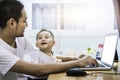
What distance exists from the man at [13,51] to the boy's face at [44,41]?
0.50 m

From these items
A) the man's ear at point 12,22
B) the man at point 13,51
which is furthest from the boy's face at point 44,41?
the man's ear at point 12,22

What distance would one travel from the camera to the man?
151 centimetres

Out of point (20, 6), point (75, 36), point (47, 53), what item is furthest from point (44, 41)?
point (75, 36)

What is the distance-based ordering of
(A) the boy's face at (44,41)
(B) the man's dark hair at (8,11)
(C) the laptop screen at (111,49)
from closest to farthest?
1. (B) the man's dark hair at (8,11)
2. (C) the laptop screen at (111,49)
3. (A) the boy's face at (44,41)

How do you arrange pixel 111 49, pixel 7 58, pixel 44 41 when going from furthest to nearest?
pixel 44 41
pixel 111 49
pixel 7 58

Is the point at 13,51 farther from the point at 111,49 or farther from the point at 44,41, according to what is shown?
the point at 111,49

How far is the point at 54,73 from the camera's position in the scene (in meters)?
1.60

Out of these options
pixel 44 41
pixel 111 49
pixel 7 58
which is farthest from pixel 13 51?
pixel 111 49

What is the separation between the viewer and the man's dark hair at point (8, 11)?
163cm

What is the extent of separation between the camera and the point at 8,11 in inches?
64.2

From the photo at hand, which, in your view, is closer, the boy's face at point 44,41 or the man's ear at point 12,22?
the man's ear at point 12,22

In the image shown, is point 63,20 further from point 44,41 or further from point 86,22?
point 44,41

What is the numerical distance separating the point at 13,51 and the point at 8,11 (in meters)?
0.27

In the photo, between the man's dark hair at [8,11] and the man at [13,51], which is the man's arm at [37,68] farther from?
the man's dark hair at [8,11]
